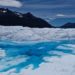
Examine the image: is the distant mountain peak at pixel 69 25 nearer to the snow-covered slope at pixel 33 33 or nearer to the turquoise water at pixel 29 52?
the snow-covered slope at pixel 33 33

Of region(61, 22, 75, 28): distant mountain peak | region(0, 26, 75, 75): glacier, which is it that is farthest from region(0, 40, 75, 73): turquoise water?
region(61, 22, 75, 28): distant mountain peak

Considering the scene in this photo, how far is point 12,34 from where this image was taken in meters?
3.33

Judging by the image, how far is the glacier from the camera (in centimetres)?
300

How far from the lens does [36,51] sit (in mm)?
3158

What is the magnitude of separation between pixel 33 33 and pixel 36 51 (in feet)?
0.84

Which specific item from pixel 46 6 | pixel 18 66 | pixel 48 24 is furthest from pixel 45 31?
pixel 18 66

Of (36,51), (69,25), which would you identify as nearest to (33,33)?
(36,51)

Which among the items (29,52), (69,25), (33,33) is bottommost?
(29,52)

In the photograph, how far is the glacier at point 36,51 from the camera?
3.00 meters

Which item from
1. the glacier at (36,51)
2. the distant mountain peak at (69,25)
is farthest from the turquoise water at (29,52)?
the distant mountain peak at (69,25)

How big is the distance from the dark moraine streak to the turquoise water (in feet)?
0.88

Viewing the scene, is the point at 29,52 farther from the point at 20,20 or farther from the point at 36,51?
the point at 20,20

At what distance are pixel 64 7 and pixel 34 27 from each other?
49 centimetres

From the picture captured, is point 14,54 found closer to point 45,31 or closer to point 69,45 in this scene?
point 45,31
